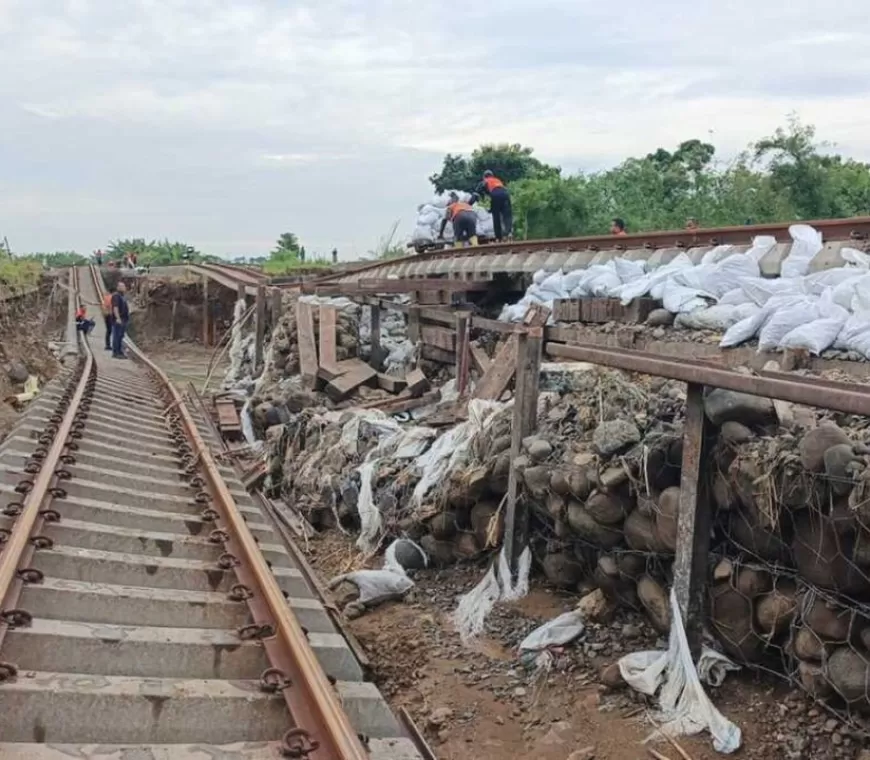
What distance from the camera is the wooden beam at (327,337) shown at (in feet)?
37.7

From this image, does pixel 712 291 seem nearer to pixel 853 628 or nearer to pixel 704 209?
pixel 853 628

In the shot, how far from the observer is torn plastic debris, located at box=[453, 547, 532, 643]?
5.44m

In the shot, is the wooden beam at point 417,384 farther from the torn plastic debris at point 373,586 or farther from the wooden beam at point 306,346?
the torn plastic debris at point 373,586

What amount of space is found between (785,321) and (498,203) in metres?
9.77

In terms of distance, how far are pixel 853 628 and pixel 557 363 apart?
4323 mm

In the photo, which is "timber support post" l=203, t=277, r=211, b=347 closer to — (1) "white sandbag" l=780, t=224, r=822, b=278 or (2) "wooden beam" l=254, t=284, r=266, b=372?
(2) "wooden beam" l=254, t=284, r=266, b=372

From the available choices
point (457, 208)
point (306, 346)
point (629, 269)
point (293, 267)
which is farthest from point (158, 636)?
point (293, 267)

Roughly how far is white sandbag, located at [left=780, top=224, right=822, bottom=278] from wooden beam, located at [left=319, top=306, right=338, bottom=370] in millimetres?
5720

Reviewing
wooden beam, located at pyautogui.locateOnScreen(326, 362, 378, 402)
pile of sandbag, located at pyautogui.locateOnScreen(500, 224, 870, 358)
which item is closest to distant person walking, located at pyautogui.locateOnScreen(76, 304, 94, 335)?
wooden beam, located at pyautogui.locateOnScreen(326, 362, 378, 402)

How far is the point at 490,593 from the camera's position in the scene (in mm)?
5617

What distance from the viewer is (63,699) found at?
317cm

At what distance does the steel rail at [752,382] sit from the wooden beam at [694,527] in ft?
0.39

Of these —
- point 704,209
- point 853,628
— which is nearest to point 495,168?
point 704,209

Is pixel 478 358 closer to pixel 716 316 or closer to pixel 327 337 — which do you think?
pixel 716 316
